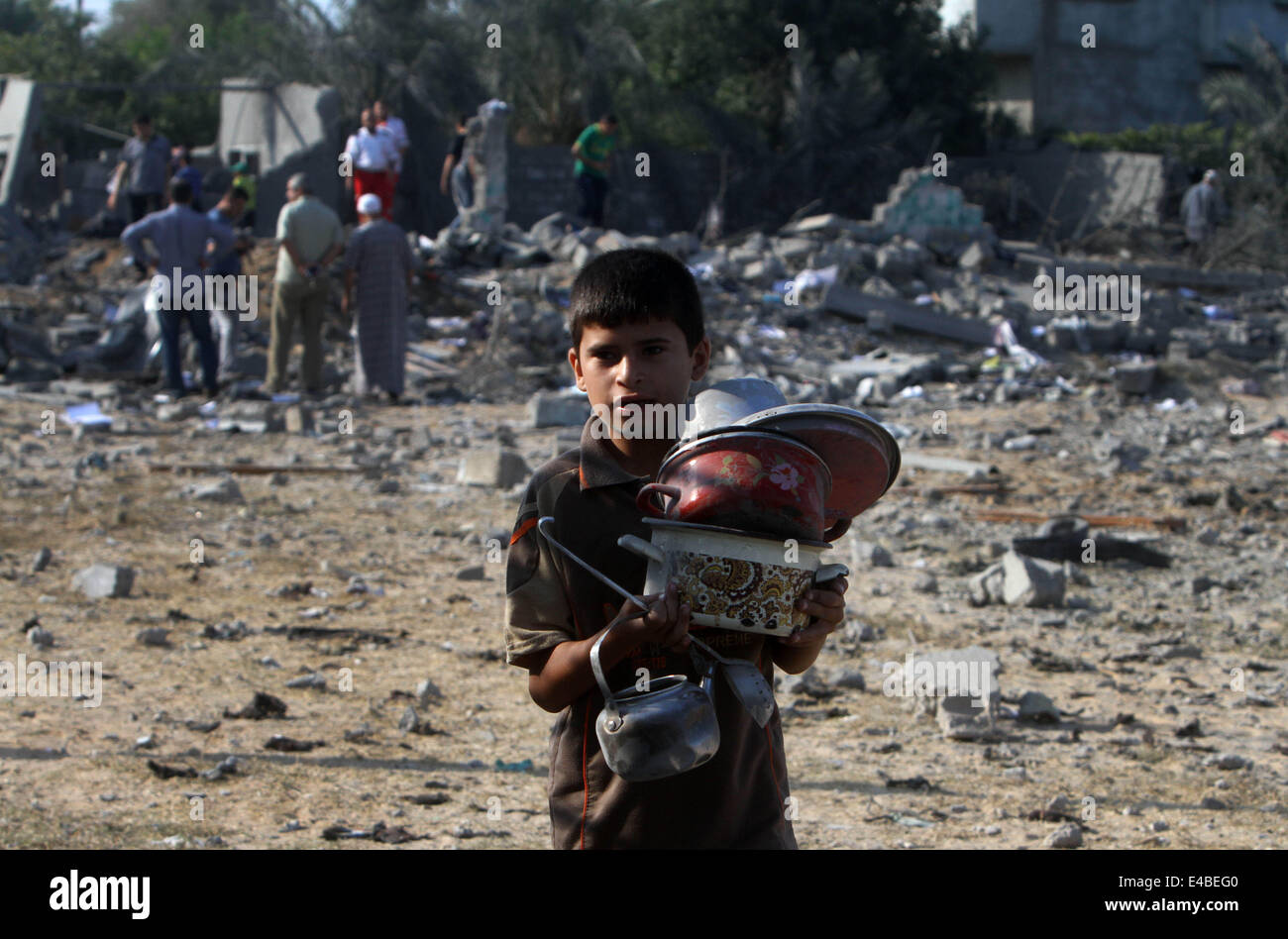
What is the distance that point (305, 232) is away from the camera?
32.8 feet

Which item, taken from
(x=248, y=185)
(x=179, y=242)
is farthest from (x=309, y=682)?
(x=248, y=185)

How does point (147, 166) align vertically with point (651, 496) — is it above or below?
above

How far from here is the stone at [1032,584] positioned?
19.1 feet

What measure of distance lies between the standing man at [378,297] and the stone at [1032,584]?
19.3 ft

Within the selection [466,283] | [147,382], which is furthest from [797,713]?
[466,283]

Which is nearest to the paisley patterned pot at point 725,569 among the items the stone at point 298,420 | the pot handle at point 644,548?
the pot handle at point 644,548

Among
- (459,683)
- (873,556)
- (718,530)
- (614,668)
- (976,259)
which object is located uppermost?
(976,259)

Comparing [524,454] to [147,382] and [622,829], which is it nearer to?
[147,382]

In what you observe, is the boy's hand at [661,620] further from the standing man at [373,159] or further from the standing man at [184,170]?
the standing man at [184,170]

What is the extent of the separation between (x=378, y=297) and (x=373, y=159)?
10.1 feet

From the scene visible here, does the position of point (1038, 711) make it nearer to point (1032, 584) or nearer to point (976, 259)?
point (1032, 584)

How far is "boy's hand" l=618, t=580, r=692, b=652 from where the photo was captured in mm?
1577

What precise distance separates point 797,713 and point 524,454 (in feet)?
15.7

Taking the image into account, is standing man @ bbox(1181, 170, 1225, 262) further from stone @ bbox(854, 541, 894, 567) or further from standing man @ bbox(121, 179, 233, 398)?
stone @ bbox(854, 541, 894, 567)
